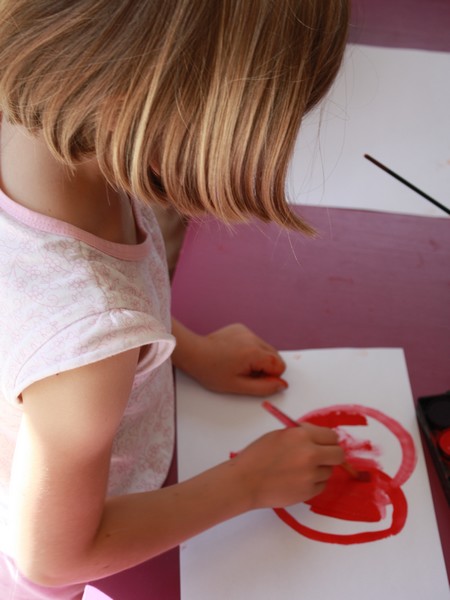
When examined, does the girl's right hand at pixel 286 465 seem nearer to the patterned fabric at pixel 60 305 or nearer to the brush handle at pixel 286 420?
the brush handle at pixel 286 420

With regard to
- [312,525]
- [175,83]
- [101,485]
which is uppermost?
[175,83]

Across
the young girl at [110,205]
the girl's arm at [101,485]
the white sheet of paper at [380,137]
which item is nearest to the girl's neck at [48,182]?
the young girl at [110,205]

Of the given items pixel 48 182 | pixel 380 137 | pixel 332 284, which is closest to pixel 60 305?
pixel 48 182

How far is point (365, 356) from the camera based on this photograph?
32.7 inches

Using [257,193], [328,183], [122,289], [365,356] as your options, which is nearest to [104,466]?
[122,289]

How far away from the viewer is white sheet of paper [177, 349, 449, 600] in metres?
0.68

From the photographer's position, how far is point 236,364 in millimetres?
821

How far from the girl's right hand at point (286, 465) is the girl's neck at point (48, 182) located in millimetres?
271

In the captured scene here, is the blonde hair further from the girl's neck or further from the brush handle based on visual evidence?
A: the brush handle

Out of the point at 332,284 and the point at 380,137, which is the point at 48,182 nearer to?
the point at 332,284

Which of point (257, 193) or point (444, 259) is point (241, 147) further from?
point (444, 259)

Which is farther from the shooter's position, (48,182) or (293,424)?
(293,424)

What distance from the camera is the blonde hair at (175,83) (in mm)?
474

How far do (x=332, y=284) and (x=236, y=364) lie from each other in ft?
0.52
